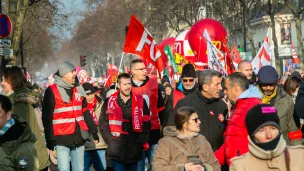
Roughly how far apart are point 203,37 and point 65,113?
1430cm

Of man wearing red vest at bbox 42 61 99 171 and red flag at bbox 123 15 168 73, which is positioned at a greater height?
red flag at bbox 123 15 168 73

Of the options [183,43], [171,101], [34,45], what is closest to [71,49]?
[34,45]

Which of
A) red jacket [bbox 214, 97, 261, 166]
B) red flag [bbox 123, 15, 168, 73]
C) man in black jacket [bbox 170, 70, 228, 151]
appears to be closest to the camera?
red jacket [bbox 214, 97, 261, 166]

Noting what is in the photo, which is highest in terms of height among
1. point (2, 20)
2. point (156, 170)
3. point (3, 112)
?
point (2, 20)

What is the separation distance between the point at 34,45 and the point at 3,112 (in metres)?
78.9

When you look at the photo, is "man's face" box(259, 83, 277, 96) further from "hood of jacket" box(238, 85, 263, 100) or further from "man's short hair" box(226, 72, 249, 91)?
"hood of jacket" box(238, 85, 263, 100)

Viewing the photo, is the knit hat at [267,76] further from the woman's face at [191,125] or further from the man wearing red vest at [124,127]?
the woman's face at [191,125]

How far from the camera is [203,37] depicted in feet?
82.1

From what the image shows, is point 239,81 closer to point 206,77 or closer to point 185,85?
point 206,77

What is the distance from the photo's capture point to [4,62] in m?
22.6

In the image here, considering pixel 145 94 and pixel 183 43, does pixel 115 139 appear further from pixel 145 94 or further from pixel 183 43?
pixel 183 43

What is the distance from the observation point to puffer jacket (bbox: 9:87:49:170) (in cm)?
890

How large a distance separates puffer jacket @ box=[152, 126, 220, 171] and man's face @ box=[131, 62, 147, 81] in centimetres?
366

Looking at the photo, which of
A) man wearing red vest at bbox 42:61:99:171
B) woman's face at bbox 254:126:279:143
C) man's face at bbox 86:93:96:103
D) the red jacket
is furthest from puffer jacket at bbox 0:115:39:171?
man's face at bbox 86:93:96:103
